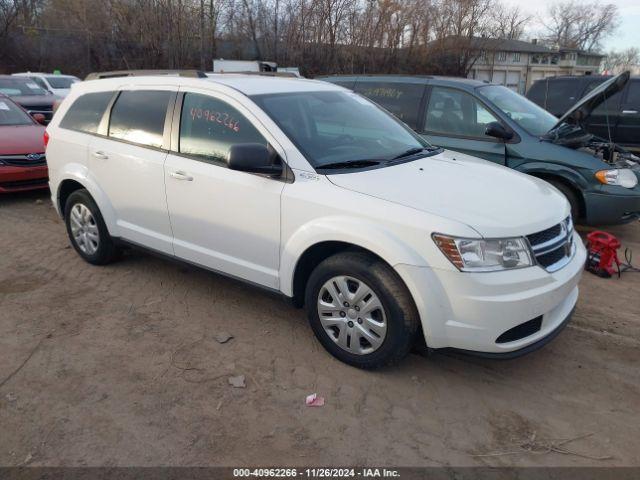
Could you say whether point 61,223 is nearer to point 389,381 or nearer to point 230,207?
point 230,207

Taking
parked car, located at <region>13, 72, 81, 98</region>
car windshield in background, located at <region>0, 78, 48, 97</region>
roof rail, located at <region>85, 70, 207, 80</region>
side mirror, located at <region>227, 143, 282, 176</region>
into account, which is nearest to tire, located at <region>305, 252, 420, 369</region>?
side mirror, located at <region>227, 143, 282, 176</region>

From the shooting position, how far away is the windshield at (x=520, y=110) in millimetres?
6211

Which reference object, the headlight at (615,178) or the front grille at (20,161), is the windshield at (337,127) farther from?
the front grille at (20,161)

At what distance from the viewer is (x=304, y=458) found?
2676 millimetres

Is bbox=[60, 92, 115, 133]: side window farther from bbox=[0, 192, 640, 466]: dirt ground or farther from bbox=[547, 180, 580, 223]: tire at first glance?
bbox=[547, 180, 580, 223]: tire

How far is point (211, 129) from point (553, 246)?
248 centimetres

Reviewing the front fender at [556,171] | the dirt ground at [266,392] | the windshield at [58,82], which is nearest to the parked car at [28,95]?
the windshield at [58,82]

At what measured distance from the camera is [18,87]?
15492 millimetres

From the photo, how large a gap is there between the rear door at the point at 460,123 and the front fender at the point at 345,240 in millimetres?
3524

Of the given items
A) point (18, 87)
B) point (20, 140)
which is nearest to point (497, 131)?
point (20, 140)

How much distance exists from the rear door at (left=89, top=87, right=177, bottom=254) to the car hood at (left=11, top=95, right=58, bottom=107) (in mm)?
11852

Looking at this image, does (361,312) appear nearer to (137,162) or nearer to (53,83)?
(137,162)

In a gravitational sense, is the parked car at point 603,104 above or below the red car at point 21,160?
above

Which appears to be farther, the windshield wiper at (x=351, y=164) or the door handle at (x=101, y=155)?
the door handle at (x=101, y=155)
